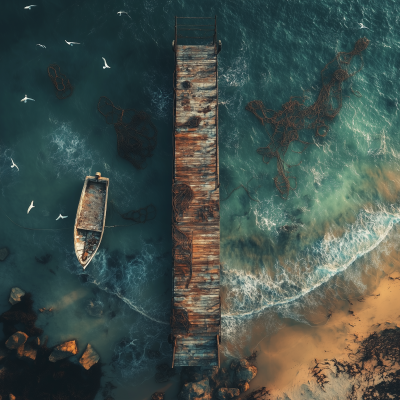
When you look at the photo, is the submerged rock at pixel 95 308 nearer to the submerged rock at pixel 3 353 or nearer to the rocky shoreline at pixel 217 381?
the rocky shoreline at pixel 217 381

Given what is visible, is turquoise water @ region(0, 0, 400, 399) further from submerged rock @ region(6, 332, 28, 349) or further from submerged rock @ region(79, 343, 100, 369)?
submerged rock @ region(6, 332, 28, 349)

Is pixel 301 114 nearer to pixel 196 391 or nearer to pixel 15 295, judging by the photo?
pixel 196 391

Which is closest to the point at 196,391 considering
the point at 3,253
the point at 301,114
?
the point at 3,253

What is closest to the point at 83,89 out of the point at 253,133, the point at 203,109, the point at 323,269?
the point at 203,109

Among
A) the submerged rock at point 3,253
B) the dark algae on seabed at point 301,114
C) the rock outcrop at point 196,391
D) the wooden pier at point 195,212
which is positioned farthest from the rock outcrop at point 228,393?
the submerged rock at point 3,253

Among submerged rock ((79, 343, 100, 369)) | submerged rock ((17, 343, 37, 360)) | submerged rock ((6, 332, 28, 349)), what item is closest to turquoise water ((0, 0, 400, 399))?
submerged rock ((79, 343, 100, 369))

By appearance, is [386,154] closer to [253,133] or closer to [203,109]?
[253,133]
